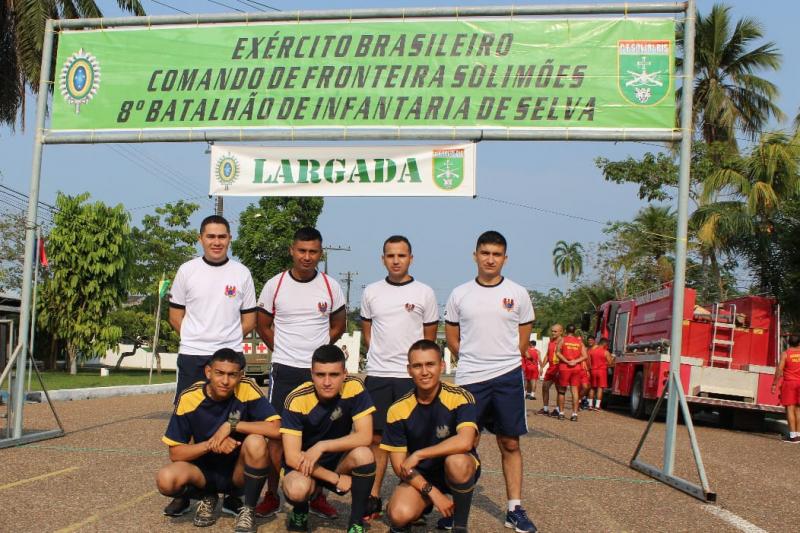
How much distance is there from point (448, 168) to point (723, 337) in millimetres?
10468

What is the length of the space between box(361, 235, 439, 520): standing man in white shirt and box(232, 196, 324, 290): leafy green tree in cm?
4067

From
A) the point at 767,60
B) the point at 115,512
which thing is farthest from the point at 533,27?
the point at 767,60

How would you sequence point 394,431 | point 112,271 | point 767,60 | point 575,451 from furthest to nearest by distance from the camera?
point 112,271 → point 767,60 → point 575,451 → point 394,431

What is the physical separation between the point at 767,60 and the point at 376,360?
30.0 m

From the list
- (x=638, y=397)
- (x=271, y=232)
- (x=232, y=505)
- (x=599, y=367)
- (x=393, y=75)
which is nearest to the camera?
(x=232, y=505)

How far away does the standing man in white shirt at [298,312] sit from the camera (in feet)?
23.0

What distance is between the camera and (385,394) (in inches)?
265

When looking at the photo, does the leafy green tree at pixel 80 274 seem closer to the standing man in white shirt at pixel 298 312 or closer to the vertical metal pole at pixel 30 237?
the vertical metal pole at pixel 30 237

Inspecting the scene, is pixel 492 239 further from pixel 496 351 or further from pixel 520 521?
pixel 520 521

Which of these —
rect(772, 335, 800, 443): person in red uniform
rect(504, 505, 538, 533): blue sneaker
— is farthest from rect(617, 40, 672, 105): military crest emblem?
rect(772, 335, 800, 443): person in red uniform

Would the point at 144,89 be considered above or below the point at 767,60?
below

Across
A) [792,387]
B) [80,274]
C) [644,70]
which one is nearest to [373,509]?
[644,70]

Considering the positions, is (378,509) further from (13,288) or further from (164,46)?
(13,288)

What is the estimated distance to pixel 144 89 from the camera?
33.4ft
